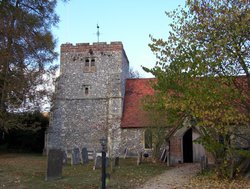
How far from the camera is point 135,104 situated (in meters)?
26.5

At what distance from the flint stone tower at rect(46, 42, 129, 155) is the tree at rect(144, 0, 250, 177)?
14.0 metres

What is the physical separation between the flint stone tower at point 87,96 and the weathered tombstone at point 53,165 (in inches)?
513

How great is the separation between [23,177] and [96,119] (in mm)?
14286

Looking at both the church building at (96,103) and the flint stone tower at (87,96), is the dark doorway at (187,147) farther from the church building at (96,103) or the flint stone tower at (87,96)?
the flint stone tower at (87,96)

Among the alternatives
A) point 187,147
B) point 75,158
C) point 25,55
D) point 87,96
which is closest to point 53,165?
point 75,158

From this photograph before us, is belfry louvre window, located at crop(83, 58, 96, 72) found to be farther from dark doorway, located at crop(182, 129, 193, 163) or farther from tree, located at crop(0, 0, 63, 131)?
dark doorway, located at crop(182, 129, 193, 163)

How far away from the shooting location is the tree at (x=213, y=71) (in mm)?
10484

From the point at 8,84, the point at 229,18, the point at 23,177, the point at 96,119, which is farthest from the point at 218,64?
the point at 96,119

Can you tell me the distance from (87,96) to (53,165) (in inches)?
591

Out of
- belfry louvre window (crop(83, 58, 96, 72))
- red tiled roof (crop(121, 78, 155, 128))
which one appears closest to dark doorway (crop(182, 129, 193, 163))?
red tiled roof (crop(121, 78, 155, 128))

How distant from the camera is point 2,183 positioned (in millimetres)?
10680

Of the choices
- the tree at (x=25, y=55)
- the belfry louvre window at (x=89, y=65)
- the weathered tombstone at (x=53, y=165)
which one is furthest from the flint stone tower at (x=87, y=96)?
the weathered tombstone at (x=53, y=165)

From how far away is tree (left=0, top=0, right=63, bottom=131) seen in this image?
60.8 ft

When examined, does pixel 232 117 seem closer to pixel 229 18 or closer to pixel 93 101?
pixel 229 18
